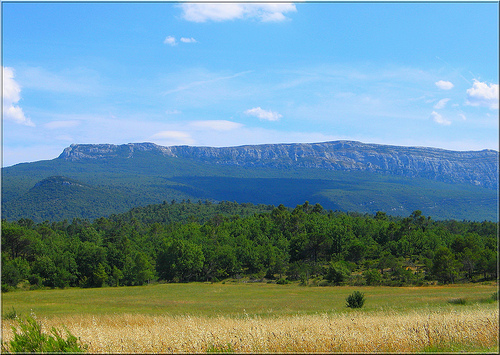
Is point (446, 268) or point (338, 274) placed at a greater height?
point (446, 268)

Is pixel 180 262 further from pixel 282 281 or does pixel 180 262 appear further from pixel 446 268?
pixel 446 268

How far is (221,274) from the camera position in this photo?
80.1 meters

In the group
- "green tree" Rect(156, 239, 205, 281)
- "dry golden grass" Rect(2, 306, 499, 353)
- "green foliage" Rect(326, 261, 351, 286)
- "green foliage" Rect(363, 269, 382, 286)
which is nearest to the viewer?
"dry golden grass" Rect(2, 306, 499, 353)

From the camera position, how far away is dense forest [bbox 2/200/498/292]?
6512 cm

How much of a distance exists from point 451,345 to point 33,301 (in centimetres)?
5121

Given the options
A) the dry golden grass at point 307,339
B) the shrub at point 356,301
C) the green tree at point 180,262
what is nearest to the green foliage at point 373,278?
the shrub at point 356,301

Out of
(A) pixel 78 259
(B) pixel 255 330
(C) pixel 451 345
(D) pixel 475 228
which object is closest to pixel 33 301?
(A) pixel 78 259

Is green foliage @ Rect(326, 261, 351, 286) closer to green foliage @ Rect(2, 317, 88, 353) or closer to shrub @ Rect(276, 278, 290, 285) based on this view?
shrub @ Rect(276, 278, 290, 285)

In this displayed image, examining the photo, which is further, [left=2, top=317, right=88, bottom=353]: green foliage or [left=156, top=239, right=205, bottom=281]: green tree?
[left=156, top=239, right=205, bottom=281]: green tree

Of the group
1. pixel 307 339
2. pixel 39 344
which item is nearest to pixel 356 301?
pixel 307 339

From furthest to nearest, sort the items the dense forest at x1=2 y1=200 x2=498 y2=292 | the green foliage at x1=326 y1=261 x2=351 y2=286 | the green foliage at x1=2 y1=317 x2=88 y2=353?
the dense forest at x1=2 y1=200 x2=498 y2=292
the green foliage at x1=326 y1=261 x2=351 y2=286
the green foliage at x1=2 y1=317 x2=88 y2=353

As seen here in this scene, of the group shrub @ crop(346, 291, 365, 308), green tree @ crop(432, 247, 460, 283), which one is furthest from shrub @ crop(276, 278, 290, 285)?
shrub @ crop(346, 291, 365, 308)

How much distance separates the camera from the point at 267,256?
83875 mm

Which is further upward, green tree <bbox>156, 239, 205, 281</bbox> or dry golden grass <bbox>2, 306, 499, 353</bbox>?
dry golden grass <bbox>2, 306, 499, 353</bbox>
